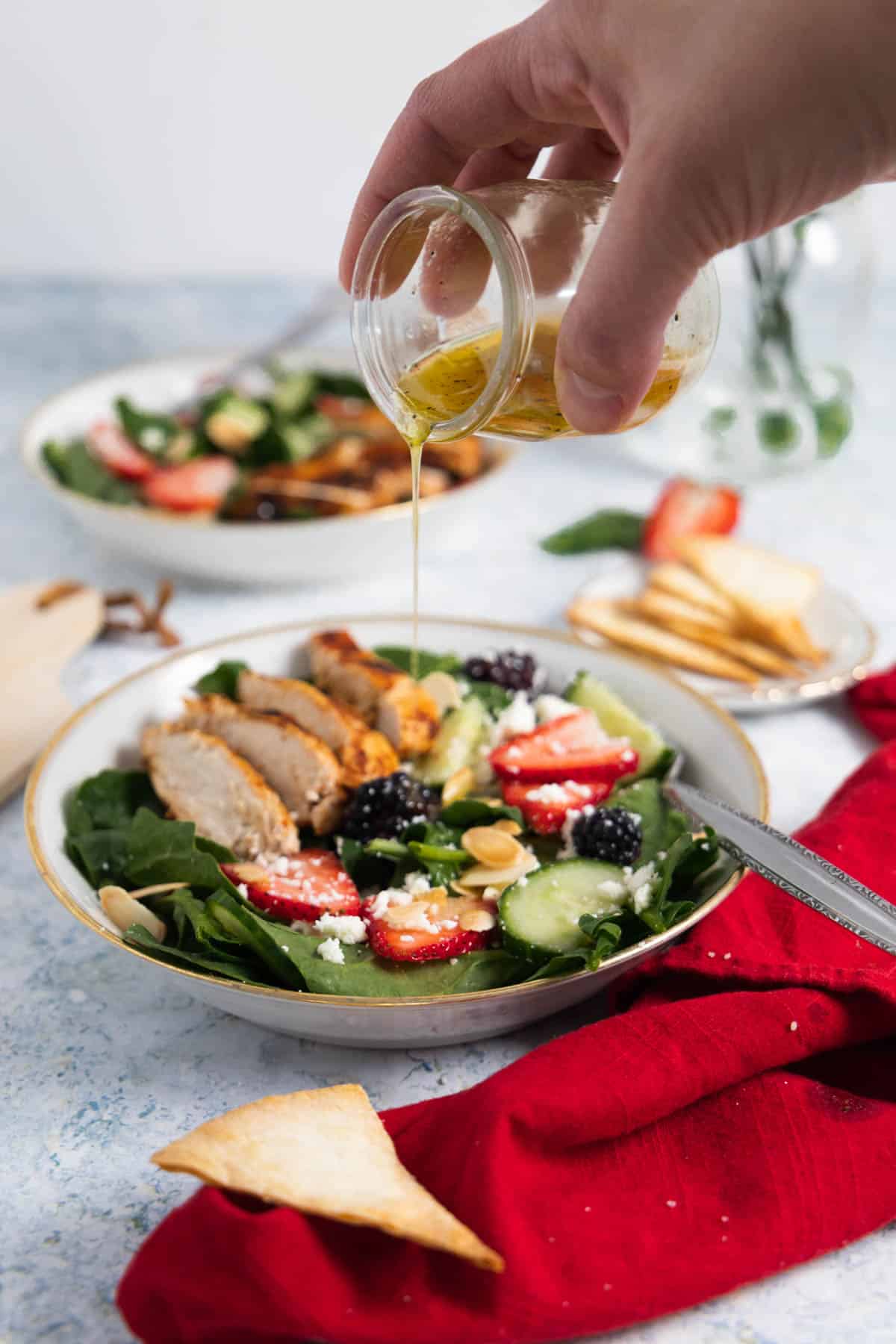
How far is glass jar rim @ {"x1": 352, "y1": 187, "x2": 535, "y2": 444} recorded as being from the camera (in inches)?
60.2

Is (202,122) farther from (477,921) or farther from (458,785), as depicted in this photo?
(477,921)

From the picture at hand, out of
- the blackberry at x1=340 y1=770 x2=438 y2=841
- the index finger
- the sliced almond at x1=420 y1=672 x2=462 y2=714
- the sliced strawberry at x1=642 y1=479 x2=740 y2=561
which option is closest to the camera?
the index finger

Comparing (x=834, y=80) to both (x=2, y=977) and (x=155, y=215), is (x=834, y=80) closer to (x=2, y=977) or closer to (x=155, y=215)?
(x=2, y=977)

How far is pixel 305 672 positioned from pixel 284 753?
1.27 feet

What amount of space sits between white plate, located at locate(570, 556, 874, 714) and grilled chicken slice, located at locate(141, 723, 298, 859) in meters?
0.74

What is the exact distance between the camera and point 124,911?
1781 millimetres

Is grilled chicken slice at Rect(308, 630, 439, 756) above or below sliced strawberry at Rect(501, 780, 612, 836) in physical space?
above

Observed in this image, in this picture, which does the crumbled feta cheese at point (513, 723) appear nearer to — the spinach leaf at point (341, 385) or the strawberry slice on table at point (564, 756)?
the strawberry slice on table at point (564, 756)

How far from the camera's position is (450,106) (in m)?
1.76

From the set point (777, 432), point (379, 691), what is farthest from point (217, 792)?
point (777, 432)

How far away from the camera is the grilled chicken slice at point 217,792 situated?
2.00 meters

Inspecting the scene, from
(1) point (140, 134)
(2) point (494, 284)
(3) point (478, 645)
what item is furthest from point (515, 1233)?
(1) point (140, 134)

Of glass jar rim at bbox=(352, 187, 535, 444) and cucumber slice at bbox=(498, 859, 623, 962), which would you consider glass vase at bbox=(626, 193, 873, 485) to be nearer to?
glass jar rim at bbox=(352, 187, 535, 444)

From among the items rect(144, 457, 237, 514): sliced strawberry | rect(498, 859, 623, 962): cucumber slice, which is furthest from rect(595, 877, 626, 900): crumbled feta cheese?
rect(144, 457, 237, 514): sliced strawberry
